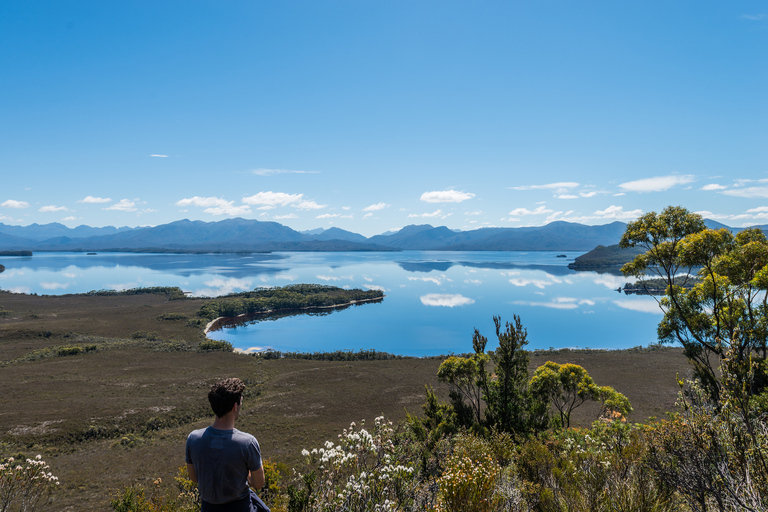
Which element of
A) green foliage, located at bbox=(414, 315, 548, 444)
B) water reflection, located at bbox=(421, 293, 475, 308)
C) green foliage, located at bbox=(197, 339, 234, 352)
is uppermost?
green foliage, located at bbox=(414, 315, 548, 444)

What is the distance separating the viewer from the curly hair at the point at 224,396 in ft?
8.11

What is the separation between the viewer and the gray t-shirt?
2.48m

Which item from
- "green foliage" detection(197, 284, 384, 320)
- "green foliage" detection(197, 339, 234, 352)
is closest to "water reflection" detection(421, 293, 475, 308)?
"green foliage" detection(197, 284, 384, 320)

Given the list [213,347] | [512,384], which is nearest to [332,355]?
[213,347]

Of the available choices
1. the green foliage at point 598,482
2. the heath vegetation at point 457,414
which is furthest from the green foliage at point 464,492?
the green foliage at point 598,482

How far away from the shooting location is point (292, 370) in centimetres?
3825

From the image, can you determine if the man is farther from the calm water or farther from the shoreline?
the shoreline

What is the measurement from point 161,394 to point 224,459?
32.6m

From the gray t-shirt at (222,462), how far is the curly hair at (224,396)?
0.55 feet

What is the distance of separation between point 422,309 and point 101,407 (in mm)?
58223

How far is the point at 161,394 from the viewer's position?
28625 mm

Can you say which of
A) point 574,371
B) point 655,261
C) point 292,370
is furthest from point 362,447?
point 292,370

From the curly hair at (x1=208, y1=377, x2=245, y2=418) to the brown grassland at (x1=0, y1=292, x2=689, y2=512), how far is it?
1649 centimetres

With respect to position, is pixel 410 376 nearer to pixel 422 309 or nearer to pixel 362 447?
pixel 362 447
